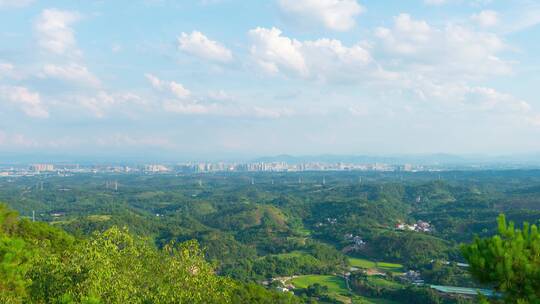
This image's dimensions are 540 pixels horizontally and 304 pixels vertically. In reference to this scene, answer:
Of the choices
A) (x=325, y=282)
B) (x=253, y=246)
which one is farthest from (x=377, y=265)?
(x=253, y=246)

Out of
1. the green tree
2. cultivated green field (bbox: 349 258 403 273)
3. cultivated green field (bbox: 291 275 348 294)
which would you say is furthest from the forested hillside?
the green tree

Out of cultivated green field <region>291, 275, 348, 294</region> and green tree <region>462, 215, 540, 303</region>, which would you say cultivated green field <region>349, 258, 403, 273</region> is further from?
green tree <region>462, 215, 540, 303</region>

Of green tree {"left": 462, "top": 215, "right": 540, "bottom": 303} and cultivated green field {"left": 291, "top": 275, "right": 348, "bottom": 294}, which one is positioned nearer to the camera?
green tree {"left": 462, "top": 215, "right": 540, "bottom": 303}

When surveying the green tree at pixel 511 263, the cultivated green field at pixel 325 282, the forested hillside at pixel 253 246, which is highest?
the green tree at pixel 511 263

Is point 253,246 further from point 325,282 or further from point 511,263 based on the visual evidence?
point 511,263

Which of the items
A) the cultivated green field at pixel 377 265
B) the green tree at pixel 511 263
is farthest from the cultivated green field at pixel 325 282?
the green tree at pixel 511 263

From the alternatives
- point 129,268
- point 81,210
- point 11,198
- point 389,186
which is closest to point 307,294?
point 129,268

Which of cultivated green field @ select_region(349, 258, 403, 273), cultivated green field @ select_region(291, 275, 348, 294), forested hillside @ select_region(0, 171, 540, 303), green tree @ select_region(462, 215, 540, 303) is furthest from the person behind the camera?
cultivated green field @ select_region(349, 258, 403, 273)

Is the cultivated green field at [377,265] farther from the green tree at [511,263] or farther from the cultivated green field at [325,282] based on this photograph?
the green tree at [511,263]
